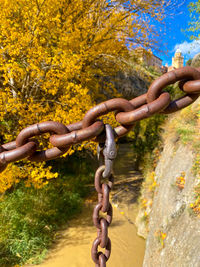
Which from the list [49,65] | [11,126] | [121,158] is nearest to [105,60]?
[49,65]

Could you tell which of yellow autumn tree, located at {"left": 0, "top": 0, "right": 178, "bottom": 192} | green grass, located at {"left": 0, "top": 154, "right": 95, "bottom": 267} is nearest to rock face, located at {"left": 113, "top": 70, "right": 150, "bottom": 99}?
yellow autumn tree, located at {"left": 0, "top": 0, "right": 178, "bottom": 192}

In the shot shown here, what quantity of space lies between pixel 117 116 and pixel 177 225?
350cm

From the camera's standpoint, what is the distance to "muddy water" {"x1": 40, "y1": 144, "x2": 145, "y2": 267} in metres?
5.68

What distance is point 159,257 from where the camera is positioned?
382 centimetres

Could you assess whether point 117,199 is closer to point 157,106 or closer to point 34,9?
point 34,9

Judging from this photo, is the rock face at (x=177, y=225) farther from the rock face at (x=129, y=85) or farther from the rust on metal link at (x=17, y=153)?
the rock face at (x=129, y=85)

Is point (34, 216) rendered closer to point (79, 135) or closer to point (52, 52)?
point (52, 52)

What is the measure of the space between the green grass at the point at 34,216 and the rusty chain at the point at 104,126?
580cm

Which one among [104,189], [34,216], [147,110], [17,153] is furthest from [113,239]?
[147,110]

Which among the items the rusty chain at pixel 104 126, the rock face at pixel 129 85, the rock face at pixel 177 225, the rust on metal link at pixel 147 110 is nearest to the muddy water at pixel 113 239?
the rock face at pixel 177 225

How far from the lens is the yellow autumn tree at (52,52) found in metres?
5.34

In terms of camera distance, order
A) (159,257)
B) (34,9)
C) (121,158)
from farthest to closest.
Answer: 1. (121,158)
2. (34,9)
3. (159,257)

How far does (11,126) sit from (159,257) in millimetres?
5755

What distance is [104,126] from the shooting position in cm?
97
